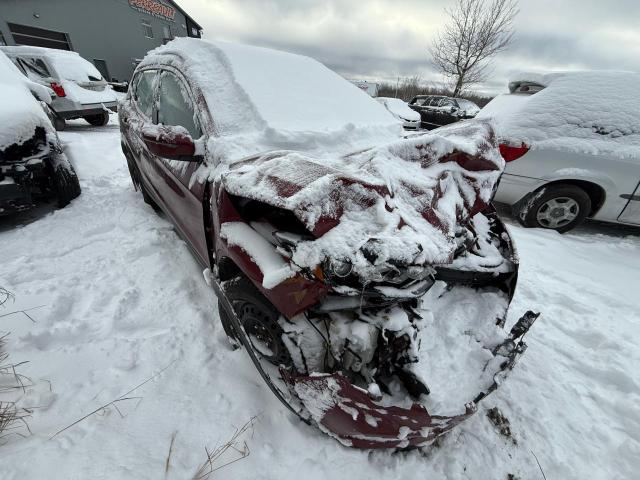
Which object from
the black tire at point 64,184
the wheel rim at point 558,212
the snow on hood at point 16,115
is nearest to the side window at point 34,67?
the snow on hood at point 16,115

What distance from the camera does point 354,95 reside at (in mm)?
2775

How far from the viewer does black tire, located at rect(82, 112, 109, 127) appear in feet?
27.6

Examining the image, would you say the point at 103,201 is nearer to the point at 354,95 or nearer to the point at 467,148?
the point at 354,95

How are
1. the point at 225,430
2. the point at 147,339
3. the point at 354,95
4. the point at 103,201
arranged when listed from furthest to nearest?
the point at 103,201
the point at 354,95
the point at 147,339
the point at 225,430

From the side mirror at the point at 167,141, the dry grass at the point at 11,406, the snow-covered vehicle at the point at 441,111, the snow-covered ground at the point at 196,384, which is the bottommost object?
the snow-covered ground at the point at 196,384

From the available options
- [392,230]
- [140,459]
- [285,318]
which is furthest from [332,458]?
[392,230]

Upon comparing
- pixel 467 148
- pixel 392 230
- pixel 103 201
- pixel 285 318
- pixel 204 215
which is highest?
pixel 467 148

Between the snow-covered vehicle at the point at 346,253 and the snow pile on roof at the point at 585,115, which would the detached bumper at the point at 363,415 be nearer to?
the snow-covered vehicle at the point at 346,253

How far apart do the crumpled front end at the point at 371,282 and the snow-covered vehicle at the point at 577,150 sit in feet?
9.37

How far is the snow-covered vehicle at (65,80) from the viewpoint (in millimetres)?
7348

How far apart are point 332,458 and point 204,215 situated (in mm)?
1466

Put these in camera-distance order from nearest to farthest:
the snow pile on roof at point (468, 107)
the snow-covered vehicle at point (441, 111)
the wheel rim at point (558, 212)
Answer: the wheel rim at point (558, 212)
the snow-covered vehicle at point (441, 111)
the snow pile on roof at point (468, 107)

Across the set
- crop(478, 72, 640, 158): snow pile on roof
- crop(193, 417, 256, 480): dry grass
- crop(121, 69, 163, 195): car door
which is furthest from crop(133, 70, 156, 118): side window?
crop(478, 72, 640, 158): snow pile on roof

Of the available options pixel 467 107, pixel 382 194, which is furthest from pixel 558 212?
pixel 467 107
